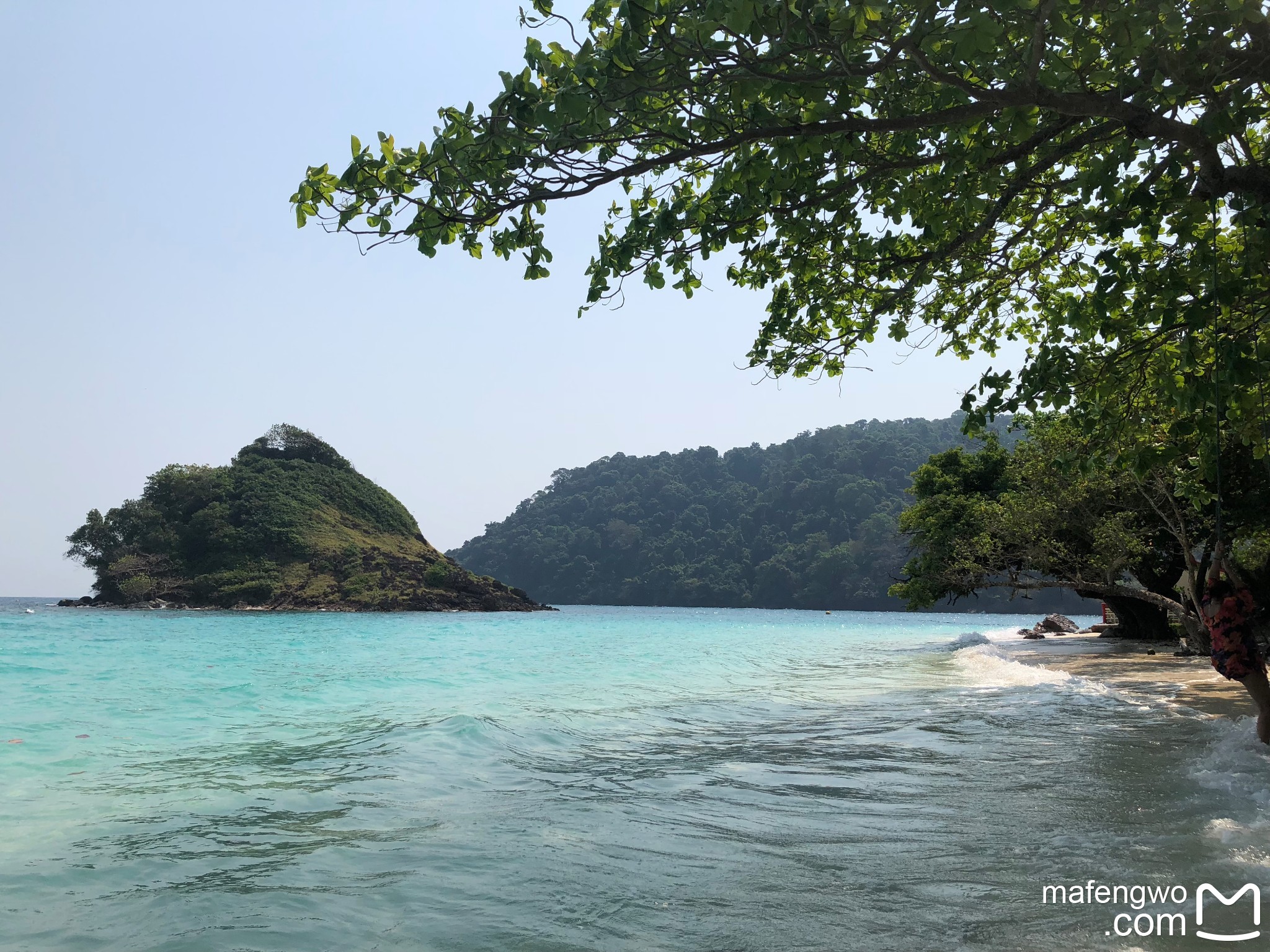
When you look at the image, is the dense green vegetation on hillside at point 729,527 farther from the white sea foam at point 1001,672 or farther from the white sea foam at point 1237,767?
the white sea foam at point 1237,767

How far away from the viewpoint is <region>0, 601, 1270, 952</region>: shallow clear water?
4.20 meters

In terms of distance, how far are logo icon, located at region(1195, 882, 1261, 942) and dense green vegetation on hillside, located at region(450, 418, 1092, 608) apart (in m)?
99.9

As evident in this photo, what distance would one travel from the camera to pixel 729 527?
435 feet

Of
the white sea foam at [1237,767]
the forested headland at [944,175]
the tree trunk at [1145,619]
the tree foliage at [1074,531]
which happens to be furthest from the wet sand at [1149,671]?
the forested headland at [944,175]

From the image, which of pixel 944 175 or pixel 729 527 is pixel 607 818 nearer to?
pixel 944 175

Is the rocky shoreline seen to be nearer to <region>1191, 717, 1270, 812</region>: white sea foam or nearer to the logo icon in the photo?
<region>1191, 717, 1270, 812</region>: white sea foam

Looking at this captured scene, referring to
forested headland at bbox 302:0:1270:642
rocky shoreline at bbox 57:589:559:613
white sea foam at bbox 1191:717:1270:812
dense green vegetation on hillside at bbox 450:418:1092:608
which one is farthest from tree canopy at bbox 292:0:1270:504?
dense green vegetation on hillside at bbox 450:418:1092:608

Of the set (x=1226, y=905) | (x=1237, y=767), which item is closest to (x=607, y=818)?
(x=1226, y=905)

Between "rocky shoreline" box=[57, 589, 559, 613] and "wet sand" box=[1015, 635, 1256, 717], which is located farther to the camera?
"rocky shoreline" box=[57, 589, 559, 613]

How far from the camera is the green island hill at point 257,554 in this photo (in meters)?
77.0

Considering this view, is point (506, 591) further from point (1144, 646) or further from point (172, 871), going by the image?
point (172, 871)

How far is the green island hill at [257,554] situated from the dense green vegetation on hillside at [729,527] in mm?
42717

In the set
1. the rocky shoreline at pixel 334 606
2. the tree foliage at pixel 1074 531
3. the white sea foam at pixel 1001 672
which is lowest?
the rocky shoreline at pixel 334 606

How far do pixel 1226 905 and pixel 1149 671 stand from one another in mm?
15388
